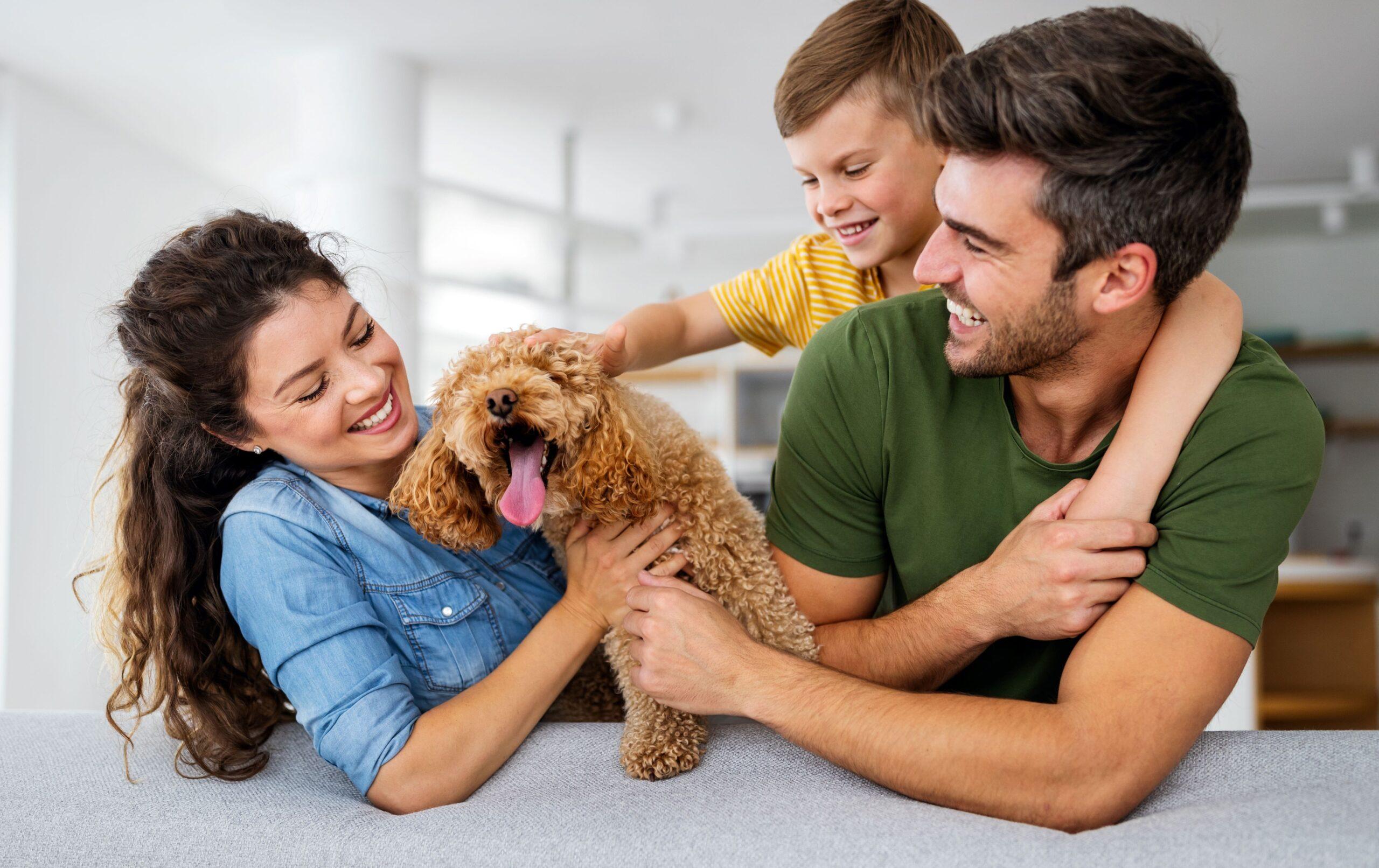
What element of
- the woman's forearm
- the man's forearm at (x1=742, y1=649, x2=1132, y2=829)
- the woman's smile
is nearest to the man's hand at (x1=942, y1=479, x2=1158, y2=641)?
the man's forearm at (x1=742, y1=649, x2=1132, y2=829)

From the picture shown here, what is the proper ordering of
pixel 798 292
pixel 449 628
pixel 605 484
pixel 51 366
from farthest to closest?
Result: pixel 51 366 → pixel 798 292 → pixel 449 628 → pixel 605 484

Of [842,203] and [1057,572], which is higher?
[842,203]

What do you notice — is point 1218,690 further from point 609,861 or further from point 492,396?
point 492,396

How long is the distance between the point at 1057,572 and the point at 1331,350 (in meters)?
6.36

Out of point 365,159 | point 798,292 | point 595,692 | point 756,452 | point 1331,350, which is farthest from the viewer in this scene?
point 756,452

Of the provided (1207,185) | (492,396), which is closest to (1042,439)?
(1207,185)

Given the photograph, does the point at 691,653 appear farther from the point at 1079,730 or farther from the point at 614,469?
the point at 1079,730

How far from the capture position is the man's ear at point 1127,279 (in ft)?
4.08

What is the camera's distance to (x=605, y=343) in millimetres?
1525

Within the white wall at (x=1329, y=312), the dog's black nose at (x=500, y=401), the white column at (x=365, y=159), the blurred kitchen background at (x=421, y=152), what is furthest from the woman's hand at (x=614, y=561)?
the white wall at (x=1329, y=312)

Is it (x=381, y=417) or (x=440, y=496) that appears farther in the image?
(x=381, y=417)

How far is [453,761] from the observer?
4.19ft

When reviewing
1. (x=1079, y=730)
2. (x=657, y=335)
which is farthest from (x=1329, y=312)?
(x=1079, y=730)

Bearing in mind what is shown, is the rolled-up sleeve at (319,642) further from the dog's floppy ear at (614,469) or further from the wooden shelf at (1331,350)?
the wooden shelf at (1331,350)
